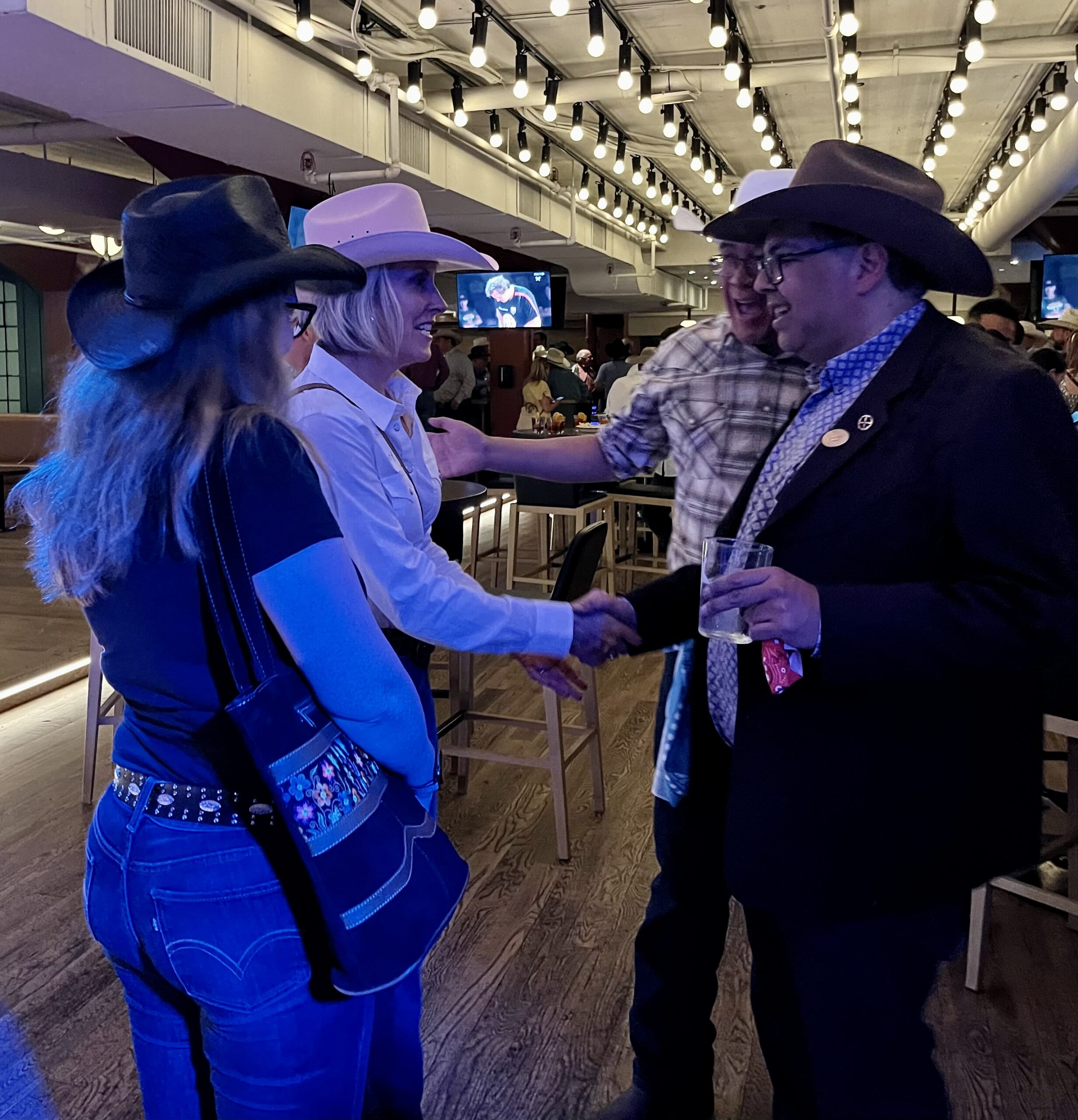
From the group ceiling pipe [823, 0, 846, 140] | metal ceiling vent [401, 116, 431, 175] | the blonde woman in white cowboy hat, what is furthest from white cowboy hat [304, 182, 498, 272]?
metal ceiling vent [401, 116, 431, 175]

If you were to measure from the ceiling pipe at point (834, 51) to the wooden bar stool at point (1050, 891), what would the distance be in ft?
10.7

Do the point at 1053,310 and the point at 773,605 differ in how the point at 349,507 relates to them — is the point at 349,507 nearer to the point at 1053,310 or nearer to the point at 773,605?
the point at 773,605

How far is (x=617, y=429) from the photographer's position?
227 cm

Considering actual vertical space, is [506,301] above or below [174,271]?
above

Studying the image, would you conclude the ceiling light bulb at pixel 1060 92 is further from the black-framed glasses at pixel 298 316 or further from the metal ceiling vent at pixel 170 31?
the black-framed glasses at pixel 298 316

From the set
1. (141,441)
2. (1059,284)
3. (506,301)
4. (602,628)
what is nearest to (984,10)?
(602,628)

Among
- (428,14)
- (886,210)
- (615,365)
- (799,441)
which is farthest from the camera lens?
(615,365)

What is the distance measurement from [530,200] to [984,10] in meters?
5.52

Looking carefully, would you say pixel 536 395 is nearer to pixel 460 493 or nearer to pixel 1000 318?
pixel 1000 318

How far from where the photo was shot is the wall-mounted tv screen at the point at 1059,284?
11.7 metres

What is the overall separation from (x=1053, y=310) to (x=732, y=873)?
473 inches

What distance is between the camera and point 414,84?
6512 millimetres

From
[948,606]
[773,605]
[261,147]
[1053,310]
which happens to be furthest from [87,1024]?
[1053,310]

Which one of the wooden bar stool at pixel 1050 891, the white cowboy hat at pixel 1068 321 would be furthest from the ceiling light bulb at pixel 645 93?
the wooden bar stool at pixel 1050 891
